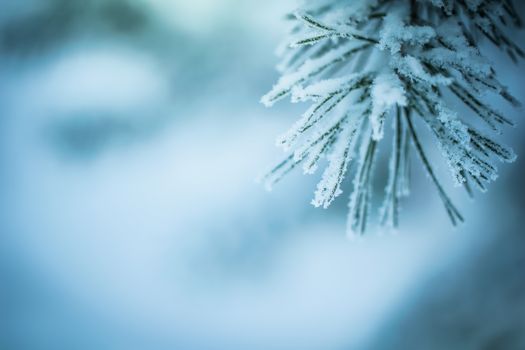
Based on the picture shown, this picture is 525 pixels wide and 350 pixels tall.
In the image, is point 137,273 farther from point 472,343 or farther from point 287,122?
point 472,343

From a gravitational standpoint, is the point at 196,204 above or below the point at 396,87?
above

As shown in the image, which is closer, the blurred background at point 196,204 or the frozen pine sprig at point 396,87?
the frozen pine sprig at point 396,87

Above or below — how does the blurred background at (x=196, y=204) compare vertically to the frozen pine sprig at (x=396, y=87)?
above

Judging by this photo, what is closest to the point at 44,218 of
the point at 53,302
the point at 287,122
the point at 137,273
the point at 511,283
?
the point at 137,273

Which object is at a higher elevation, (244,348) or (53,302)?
(53,302)

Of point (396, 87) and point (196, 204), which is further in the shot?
point (196, 204)
